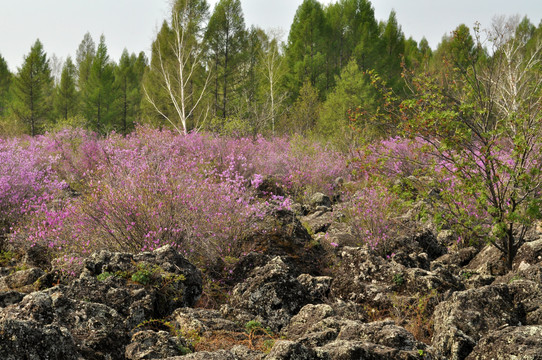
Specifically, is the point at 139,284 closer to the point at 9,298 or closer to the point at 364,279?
the point at 9,298

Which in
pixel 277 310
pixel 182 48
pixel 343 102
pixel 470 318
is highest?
pixel 182 48

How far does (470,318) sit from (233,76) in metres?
28.3

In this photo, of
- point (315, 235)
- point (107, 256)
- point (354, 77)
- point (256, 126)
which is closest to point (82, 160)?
point (256, 126)

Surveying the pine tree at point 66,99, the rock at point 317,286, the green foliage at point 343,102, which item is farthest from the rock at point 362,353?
the pine tree at point 66,99

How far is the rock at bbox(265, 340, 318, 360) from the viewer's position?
2.54 m

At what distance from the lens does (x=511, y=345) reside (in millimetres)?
2707

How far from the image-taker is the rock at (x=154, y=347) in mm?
3055

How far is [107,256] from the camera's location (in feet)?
15.8

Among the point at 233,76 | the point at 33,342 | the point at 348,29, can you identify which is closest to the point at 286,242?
the point at 33,342

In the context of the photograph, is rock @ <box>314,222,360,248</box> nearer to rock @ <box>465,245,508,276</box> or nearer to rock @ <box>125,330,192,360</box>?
rock @ <box>465,245,508,276</box>

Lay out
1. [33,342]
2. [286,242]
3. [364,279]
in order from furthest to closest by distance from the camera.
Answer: [286,242]
[364,279]
[33,342]

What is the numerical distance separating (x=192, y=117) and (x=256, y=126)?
15.5 metres

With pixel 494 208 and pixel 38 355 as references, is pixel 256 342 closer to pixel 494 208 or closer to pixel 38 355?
pixel 38 355

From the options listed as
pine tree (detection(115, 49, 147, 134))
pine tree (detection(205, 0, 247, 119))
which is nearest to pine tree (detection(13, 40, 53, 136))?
pine tree (detection(115, 49, 147, 134))
